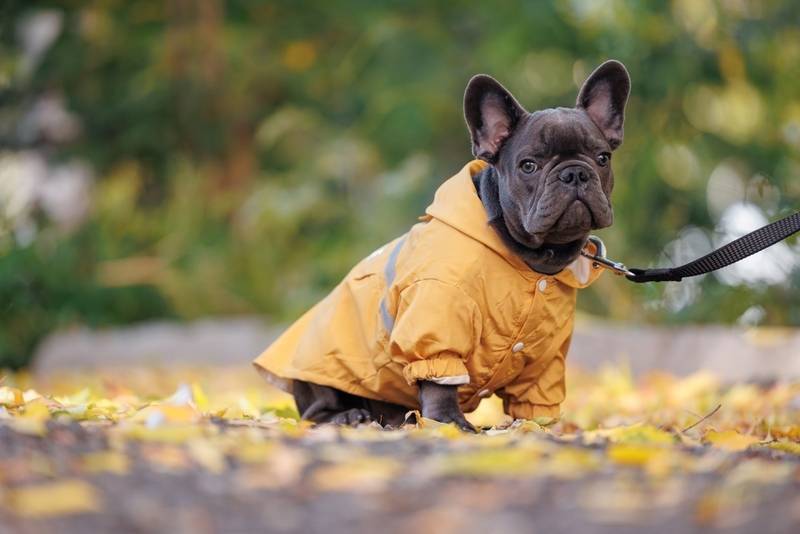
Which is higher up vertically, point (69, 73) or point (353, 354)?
point (69, 73)

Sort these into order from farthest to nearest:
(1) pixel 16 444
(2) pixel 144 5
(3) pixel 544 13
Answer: (2) pixel 144 5 < (3) pixel 544 13 < (1) pixel 16 444

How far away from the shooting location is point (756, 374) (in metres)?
8.34

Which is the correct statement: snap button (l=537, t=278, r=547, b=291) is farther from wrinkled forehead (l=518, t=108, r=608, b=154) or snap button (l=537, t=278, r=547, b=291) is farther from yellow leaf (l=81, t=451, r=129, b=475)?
yellow leaf (l=81, t=451, r=129, b=475)

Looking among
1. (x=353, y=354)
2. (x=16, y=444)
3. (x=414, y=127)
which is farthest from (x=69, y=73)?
(x=16, y=444)

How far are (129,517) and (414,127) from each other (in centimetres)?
1214

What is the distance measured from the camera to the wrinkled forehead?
4645mm

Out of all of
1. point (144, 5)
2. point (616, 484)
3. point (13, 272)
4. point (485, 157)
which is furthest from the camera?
point (144, 5)

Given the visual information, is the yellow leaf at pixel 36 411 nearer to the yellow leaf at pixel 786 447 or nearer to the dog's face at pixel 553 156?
the dog's face at pixel 553 156

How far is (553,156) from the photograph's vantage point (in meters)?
4.65

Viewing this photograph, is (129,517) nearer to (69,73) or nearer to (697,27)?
(697,27)

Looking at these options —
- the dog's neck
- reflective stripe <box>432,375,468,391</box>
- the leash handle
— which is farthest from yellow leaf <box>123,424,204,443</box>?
the leash handle

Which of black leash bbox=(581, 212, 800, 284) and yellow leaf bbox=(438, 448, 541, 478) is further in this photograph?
black leash bbox=(581, 212, 800, 284)

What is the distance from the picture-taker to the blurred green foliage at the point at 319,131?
38.8ft

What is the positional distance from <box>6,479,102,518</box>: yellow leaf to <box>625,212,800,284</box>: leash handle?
302 cm
